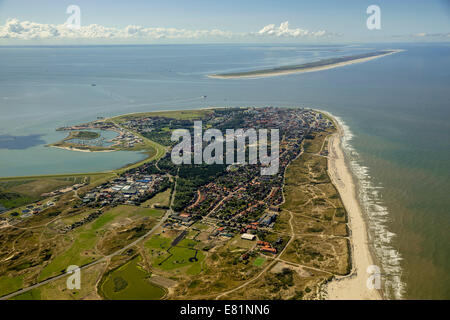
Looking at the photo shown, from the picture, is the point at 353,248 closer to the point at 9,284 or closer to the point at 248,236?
the point at 248,236

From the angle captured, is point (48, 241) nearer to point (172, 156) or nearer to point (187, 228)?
point (187, 228)

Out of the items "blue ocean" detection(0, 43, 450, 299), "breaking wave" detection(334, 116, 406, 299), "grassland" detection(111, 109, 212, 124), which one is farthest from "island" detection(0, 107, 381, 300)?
"grassland" detection(111, 109, 212, 124)

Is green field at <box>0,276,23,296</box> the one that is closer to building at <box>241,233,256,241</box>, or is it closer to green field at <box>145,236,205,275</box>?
green field at <box>145,236,205,275</box>

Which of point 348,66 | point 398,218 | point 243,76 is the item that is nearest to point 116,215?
point 398,218

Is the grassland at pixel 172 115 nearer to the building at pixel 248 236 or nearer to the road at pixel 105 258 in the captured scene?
the road at pixel 105 258

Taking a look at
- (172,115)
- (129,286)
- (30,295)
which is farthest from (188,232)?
(172,115)

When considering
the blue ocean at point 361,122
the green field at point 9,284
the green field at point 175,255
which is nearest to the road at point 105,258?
the green field at point 9,284
